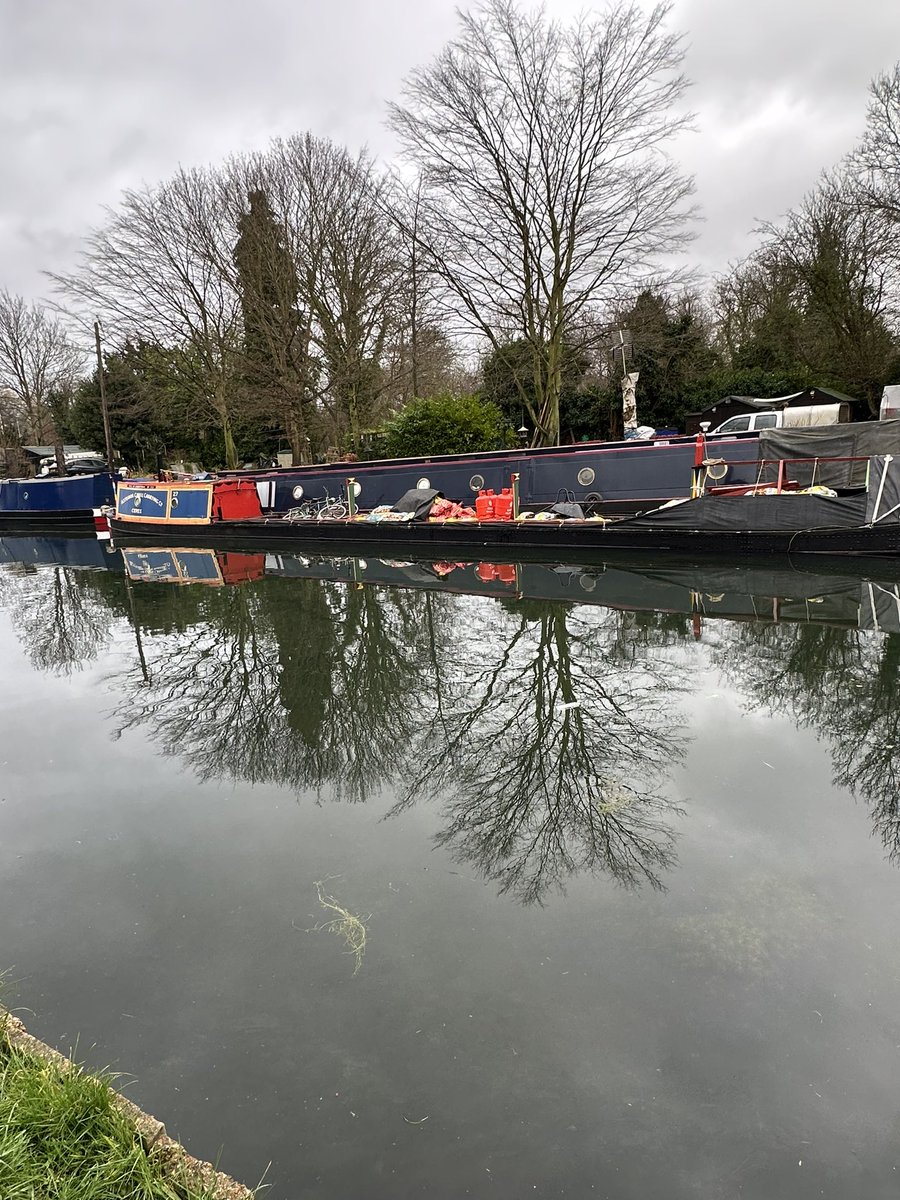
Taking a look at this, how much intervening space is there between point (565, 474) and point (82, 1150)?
11.8m

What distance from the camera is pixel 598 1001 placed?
2.22 metres

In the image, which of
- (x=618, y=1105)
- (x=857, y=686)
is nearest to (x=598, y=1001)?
(x=618, y=1105)

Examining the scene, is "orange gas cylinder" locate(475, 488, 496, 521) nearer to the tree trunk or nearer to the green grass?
the tree trunk

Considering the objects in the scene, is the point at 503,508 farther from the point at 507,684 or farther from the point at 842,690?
the point at 842,690

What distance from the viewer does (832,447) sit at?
1025cm

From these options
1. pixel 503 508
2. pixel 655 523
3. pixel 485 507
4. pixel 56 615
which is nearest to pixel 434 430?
pixel 485 507

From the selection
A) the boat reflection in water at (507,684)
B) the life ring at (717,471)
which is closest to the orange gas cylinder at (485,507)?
the boat reflection in water at (507,684)

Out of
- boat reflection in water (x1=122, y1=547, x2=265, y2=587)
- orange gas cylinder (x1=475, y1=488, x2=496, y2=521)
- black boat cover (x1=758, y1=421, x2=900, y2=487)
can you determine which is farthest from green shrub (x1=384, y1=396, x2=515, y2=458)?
black boat cover (x1=758, y1=421, x2=900, y2=487)

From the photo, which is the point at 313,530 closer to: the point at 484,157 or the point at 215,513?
the point at 215,513

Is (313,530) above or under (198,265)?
under

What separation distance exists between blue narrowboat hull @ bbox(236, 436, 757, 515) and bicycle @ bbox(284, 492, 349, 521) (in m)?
0.22

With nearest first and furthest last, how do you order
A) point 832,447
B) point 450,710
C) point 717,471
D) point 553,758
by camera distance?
point 553,758
point 450,710
point 832,447
point 717,471

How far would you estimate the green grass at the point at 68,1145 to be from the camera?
1475 mm

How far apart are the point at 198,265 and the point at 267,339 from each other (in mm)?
2987
